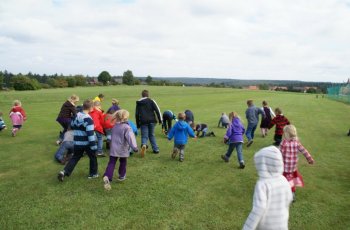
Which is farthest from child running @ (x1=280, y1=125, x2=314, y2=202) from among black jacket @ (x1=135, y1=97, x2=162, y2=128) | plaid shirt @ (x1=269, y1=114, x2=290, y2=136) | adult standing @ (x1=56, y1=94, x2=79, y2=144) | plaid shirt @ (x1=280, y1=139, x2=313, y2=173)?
adult standing @ (x1=56, y1=94, x2=79, y2=144)

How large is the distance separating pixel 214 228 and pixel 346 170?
5912 mm

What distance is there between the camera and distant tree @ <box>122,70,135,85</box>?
112m

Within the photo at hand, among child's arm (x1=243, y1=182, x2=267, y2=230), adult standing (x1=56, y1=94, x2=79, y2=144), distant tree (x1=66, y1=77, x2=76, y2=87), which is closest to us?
child's arm (x1=243, y1=182, x2=267, y2=230)

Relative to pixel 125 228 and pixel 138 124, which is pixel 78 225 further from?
pixel 138 124

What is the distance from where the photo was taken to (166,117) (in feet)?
48.5

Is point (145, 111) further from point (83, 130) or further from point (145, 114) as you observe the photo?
point (83, 130)

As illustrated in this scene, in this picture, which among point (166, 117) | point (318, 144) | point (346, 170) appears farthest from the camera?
point (166, 117)

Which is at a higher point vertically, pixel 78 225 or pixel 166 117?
pixel 166 117

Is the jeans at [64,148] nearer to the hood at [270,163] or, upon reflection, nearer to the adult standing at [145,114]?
the adult standing at [145,114]

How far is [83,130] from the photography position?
776cm

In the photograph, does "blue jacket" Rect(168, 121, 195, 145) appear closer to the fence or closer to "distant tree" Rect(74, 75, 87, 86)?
the fence

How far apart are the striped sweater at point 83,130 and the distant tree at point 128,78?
106m

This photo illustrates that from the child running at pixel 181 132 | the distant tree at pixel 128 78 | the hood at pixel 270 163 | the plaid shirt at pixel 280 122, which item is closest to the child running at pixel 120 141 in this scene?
the child running at pixel 181 132

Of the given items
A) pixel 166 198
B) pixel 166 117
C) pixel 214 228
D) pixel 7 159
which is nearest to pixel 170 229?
pixel 214 228
